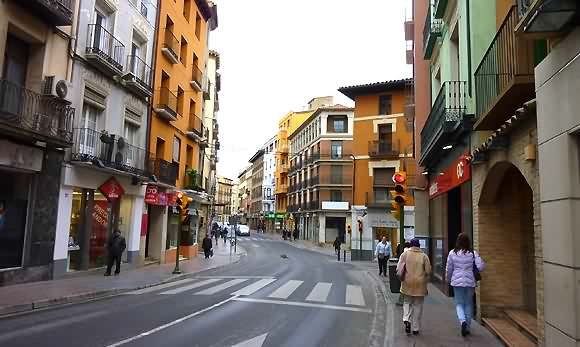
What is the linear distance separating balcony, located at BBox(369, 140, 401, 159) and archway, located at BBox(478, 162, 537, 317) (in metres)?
33.1

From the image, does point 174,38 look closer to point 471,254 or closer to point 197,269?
point 197,269

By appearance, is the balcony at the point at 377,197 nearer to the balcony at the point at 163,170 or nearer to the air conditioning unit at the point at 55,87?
the balcony at the point at 163,170

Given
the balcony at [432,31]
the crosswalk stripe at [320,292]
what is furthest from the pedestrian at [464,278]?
the balcony at [432,31]

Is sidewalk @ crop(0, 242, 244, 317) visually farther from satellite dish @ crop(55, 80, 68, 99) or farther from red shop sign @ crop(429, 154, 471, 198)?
red shop sign @ crop(429, 154, 471, 198)

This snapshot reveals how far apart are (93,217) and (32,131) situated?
5891mm

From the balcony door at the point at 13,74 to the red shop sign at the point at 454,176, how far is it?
450 inches

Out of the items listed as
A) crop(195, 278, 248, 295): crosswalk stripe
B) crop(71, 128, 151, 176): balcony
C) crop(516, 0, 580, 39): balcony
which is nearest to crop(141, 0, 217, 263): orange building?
crop(71, 128, 151, 176): balcony

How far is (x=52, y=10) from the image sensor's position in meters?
14.3

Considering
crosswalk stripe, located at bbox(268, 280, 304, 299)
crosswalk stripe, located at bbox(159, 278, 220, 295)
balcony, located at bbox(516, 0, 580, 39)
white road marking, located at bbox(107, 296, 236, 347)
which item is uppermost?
balcony, located at bbox(516, 0, 580, 39)

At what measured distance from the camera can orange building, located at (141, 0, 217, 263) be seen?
24.2m

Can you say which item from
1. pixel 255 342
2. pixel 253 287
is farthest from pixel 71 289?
pixel 255 342

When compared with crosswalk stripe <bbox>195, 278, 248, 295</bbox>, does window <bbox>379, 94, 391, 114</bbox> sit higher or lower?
higher

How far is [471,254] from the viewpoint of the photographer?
859cm

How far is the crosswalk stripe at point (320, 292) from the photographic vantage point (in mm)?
13848
